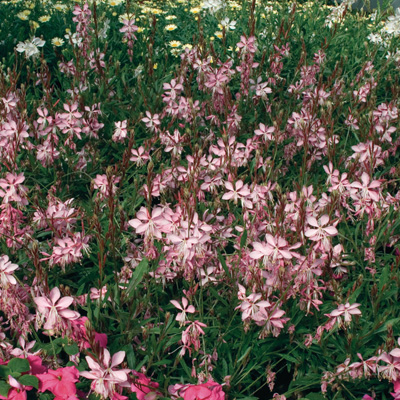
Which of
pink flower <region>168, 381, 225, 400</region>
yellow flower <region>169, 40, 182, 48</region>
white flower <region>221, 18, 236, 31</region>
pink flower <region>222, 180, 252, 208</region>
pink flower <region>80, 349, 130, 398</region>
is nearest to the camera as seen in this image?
pink flower <region>80, 349, 130, 398</region>

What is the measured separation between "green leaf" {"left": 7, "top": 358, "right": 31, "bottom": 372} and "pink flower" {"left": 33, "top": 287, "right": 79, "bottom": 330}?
15cm

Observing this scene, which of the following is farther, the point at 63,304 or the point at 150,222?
the point at 150,222

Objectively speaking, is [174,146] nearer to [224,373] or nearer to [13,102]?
[13,102]

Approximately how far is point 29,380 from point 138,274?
510mm

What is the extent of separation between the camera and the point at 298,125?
8.03 feet

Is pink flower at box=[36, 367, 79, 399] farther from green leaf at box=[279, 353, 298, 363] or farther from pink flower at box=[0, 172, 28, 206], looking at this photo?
green leaf at box=[279, 353, 298, 363]

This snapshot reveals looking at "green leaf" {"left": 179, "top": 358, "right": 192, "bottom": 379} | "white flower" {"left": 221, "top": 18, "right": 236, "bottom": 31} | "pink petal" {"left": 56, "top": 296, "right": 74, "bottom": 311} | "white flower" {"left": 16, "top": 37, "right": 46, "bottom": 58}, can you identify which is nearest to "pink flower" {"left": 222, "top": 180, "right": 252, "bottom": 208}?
"green leaf" {"left": 179, "top": 358, "right": 192, "bottom": 379}

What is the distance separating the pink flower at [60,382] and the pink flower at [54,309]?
14 centimetres

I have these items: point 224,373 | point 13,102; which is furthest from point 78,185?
point 224,373

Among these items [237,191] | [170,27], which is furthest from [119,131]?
[170,27]

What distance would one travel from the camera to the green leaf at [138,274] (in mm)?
1690

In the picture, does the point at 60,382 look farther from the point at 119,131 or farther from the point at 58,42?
the point at 58,42

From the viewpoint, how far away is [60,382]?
1.31m

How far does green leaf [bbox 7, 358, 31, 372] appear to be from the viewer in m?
1.35
